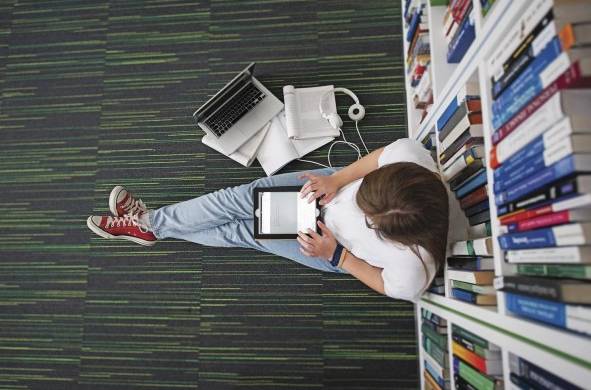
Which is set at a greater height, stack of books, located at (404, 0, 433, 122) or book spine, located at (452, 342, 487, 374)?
stack of books, located at (404, 0, 433, 122)

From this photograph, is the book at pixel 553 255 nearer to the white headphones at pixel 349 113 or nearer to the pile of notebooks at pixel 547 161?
the pile of notebooks at pixel 547 161

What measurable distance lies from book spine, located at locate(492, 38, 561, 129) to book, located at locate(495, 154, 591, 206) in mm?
137

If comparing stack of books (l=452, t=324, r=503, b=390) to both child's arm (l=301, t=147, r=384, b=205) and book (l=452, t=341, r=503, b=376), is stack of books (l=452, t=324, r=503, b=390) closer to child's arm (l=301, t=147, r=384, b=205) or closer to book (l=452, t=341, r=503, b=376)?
book (l=452, t=341, r=503, b=376)

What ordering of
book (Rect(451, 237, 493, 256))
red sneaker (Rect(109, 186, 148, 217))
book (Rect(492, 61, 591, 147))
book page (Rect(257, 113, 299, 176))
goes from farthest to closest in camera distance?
book page (Rect(257, 113, 299, 176)) < red sneaker (Rect(109, 186, 148, 217)) < book (Rect(451, 237, 493, 256)) < book (Rect(492, 61, 591, 147))

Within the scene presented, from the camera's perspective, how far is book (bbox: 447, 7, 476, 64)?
0.99 meters

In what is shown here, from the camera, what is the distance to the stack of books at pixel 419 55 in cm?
135

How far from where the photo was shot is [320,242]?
1295 mm

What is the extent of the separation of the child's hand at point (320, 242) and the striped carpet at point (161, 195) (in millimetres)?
385

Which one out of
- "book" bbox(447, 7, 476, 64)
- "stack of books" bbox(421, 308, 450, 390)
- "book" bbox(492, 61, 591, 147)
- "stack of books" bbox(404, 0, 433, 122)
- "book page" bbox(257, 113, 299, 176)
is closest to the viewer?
"book" bbox(492, 61, 591, 147)

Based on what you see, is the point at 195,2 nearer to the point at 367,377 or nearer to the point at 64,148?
the point at 64,148

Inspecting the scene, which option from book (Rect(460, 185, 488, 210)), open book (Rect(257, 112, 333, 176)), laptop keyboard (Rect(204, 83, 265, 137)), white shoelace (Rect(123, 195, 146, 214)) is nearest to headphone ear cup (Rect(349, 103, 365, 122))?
open book (Rect(257, 112, 333, 176))

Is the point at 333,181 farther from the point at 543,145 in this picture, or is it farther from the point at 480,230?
the point at 543,145

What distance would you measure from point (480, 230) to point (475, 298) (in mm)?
173

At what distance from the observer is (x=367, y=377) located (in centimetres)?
161
